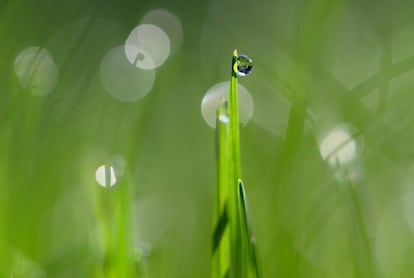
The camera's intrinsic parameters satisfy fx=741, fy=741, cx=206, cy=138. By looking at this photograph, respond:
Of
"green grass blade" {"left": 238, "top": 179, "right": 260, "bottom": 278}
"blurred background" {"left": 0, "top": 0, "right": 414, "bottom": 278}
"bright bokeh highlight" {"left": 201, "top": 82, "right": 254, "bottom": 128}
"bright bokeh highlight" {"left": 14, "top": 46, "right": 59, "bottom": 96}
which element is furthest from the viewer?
"bright bokeh highlight" {"left": 201, "top": 82, "right": 254, "bottom": 128}

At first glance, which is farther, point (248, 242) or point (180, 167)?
point (180, 167)

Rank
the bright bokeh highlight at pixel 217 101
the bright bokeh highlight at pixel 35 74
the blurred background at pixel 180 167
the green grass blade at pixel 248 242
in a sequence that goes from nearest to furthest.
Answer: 1. the green grass blade at pixel 248 242
2. the blurred background at pixel 180 167
3. the bright bokeh highlight at pixel 35 74
4. the bright bokeh highlight at pixel 217 101

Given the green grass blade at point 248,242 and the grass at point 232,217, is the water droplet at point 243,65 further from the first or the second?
the green grass blade at point 248,242

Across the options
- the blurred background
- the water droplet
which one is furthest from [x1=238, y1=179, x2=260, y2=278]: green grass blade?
the water droplet

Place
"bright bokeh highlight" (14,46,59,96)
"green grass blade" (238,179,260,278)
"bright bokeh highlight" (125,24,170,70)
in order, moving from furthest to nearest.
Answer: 1. "bright bokeh highlight" (125,24,170,70)
2. "bright bokeh highlight" (14,46,59,96)
3. "green grass blade" (238,179,260,278)

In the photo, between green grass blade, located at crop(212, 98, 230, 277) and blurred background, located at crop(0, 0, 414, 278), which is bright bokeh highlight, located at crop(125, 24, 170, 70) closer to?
blurred background, located at crop(0, 0, 414, 278)

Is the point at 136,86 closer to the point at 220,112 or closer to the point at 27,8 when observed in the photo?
the point at 27,8

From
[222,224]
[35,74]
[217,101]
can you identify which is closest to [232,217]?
[222,224]

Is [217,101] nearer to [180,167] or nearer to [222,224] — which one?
[180,167]

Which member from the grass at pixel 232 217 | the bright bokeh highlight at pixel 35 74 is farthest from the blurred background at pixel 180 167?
the grass at pixel 232 217
